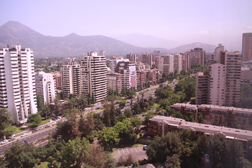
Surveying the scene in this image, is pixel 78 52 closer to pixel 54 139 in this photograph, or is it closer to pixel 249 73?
pixel 54 139

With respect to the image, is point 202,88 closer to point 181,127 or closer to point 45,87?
point 181,127

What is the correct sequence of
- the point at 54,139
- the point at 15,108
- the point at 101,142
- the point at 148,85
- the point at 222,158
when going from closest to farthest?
the point at 222,158 → the point at 101,142 → the point at 54,139 → the point at 15,108 → the point at 148,85

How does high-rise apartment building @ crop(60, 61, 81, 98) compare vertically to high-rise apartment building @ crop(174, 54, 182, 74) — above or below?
below

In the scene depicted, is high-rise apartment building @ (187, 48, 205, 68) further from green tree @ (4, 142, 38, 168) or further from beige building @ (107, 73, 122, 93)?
green tree @ (4, 142, 38, 168)

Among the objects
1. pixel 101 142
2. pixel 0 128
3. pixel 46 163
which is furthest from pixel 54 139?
pixel 0 128

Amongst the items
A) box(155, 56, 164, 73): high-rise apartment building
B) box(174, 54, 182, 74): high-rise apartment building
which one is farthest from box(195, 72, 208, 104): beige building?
box(174, 54, 182, 74): high-rise apartment building

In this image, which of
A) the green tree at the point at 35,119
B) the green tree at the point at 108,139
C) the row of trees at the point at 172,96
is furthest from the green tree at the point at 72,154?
the green tree at the point at 35,119

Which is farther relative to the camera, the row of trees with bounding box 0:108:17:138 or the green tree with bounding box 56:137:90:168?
the row of trees with bounding box 0:108:17:138

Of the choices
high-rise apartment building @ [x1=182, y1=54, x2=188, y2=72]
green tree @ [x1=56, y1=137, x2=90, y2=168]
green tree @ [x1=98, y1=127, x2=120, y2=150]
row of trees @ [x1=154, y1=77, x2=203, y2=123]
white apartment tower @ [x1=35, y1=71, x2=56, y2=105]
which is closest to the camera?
green tree @ [x1=56, y1=137, x2=90, y2=168]
